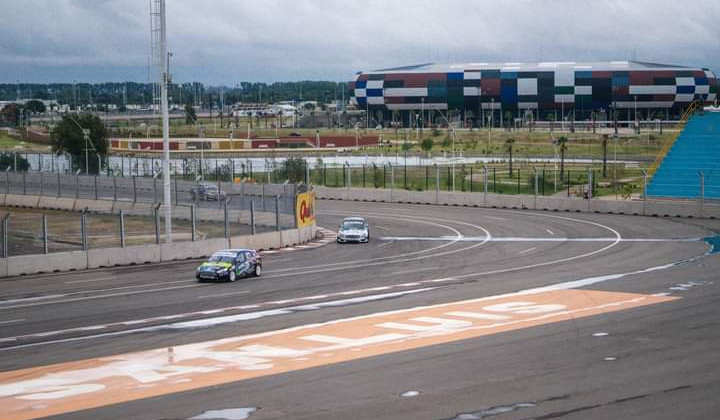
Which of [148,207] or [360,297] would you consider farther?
[148,207]

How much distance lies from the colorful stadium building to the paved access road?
126m

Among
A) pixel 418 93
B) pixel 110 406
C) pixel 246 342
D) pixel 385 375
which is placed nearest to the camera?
pixel 110 406

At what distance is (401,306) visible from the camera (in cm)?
3067

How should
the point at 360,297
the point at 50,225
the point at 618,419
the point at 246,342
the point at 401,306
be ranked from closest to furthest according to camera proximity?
the point at 618,419 → the point at 246,342 → the point at 401,306 → the point at 360,297 → the point at 50,225

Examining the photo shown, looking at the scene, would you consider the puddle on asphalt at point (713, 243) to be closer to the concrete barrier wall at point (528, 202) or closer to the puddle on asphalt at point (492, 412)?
the concrete barrier wall at point (528, 202)

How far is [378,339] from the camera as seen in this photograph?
25.1 metres

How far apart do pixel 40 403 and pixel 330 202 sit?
60.1 meters

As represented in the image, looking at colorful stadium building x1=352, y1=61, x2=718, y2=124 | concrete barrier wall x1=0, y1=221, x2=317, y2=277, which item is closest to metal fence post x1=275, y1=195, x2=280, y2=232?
concrete barrier wall x1=0, y1=221, x2=317, y2=277

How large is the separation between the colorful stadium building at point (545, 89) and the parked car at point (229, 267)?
130 meters

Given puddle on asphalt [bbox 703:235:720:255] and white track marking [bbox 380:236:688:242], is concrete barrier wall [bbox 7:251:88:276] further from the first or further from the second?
puddle on asphalt [bbox 703:235:720:255]

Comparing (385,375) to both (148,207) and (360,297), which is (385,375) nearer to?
(360,297)

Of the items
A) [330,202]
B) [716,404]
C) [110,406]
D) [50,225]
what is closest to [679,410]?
[716,404]

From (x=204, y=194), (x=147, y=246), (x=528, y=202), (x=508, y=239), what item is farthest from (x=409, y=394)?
(x=528, y=202)

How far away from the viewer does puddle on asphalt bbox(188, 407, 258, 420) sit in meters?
17.3
